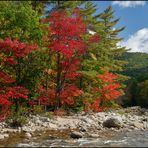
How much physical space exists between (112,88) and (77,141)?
2503 centimetres

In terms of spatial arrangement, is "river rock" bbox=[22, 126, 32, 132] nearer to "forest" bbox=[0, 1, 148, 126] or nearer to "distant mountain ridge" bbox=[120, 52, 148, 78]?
"forest" bbox=[0, 1, 148, 126]

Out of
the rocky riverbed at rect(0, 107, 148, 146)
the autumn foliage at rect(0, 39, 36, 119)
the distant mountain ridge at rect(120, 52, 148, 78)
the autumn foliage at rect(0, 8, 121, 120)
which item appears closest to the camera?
the rocky riverbed at rect(0, 107, 148, 146)

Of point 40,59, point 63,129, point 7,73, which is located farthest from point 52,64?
point 63,129

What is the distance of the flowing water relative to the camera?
A: 20442 mm

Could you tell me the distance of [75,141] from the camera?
71.1 ft

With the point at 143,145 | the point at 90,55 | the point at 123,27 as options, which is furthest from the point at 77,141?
the point at 123,27

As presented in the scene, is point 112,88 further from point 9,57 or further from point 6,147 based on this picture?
point 6,147

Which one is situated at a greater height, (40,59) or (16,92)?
(40,59)

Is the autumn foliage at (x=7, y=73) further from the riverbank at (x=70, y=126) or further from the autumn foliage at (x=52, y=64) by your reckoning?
the riverbank at (x=70, y=126)

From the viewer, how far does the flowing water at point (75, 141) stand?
67.1ft

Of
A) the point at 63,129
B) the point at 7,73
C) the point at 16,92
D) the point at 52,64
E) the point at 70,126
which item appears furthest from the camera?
the point at 52,64

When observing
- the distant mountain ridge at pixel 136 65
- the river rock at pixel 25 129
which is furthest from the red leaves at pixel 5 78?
the distant mountain ridge at pixel 136 65

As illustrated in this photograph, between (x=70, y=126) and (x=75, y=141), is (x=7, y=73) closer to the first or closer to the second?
(x=70, y=126)

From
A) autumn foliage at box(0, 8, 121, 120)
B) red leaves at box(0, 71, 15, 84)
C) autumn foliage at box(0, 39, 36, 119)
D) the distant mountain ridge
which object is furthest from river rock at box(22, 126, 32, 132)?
the distant mountain ridge
